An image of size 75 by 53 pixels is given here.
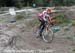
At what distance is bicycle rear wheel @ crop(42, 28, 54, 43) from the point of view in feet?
41.1

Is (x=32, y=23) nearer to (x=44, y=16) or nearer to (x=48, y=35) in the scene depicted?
(x=48, y=35)

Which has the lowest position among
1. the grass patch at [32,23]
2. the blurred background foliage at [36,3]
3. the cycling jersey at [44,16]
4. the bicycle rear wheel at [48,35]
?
the blurred background foliage at [36,3]

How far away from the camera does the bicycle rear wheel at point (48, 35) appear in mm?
12539

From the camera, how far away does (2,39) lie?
12070 mm

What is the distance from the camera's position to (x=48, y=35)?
12539 mm

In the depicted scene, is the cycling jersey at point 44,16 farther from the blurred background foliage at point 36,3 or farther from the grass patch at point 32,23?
the blurred background foliage at point 36,3

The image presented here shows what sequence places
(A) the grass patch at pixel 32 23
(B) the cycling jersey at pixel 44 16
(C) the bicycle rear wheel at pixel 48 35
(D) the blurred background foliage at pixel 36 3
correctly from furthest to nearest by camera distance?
(D) the blurred background foliage at pixel 36 3, (A) the grass patch at pixel 32 23, (C) the bicycle rear wheel at pixel 48 35, (B) the cycling jersey at pixel 44 16

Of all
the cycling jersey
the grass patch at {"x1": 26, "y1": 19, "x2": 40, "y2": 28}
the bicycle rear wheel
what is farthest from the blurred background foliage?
the cycling jersey

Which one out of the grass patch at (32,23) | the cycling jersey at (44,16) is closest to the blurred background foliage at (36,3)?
the grass patch at (32,23)

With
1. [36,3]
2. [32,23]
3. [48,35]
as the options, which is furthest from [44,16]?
[36,3]

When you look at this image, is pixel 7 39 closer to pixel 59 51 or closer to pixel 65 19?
pixel 59 51

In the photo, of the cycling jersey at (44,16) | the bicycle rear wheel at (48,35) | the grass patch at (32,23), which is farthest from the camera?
Result: the grass patch at (32,23)

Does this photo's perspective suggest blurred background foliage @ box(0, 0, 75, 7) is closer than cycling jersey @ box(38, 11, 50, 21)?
No

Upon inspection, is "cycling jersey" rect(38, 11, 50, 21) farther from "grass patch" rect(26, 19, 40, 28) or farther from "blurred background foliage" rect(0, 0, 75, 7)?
"blurred background foliage" rect(0, 0, 75, 7)
